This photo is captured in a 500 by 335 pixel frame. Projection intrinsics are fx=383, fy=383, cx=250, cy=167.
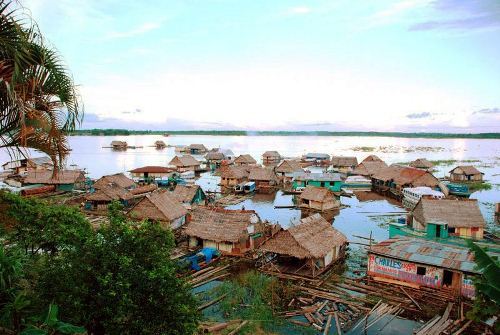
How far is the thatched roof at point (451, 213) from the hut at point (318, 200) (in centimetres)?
1014

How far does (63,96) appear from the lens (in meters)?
5.89

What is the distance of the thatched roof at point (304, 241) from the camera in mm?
17938

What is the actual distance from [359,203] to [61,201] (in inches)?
1096

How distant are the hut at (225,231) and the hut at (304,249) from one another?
2.00m

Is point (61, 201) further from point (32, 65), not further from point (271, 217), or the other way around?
point (32, 65)

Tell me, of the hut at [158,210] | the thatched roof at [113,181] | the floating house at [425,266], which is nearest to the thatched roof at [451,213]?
the floating house at [425,266]

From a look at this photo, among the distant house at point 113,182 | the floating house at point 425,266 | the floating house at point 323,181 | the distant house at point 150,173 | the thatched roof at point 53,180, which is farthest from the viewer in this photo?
the distant house at point 150,173

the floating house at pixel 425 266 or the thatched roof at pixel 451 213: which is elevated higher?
the thatched roof at pixel 451 213

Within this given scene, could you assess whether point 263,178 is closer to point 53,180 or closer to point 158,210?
point 53,180

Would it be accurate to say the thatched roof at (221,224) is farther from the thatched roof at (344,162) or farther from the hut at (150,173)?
the thatched roof at (344,162)

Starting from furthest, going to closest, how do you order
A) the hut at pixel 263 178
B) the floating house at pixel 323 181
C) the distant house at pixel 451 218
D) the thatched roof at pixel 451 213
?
the hut at pixel 263 178 < the floating house at pixel 323 181 < the thatched roof at pixel 451 213 < the distant house at pixel 451 218

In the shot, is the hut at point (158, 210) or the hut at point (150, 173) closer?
the hut at point (158, 210)

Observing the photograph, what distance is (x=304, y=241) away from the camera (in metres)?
18.3

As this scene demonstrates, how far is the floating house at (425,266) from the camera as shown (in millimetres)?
15422
